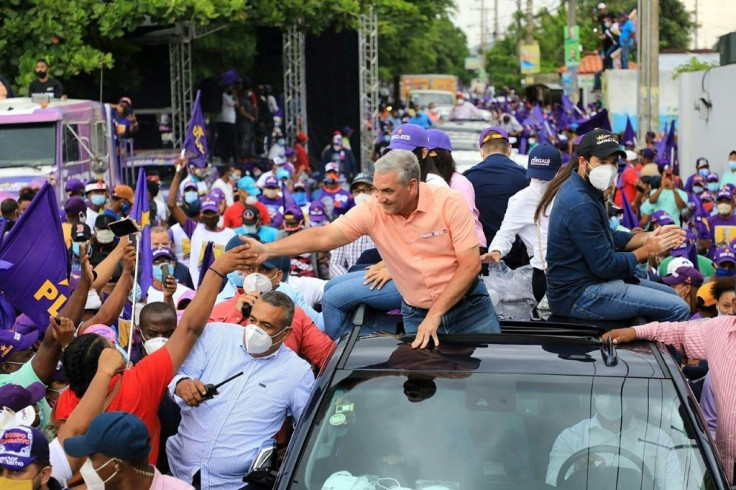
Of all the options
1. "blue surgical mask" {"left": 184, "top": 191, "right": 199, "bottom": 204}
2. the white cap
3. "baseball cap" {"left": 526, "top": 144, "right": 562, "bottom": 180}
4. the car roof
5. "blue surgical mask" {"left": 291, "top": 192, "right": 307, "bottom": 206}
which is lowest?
"blue surgical mask" {"left": 291, "top": 192, "right": 307, "bottom": 206}

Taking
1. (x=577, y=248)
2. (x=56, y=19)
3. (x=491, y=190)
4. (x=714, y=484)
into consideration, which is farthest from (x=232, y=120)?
(x=714, y=484)

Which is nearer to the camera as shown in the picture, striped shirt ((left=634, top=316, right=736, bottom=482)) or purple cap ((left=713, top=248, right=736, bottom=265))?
striped shirt ((left=634, top=316, right=736, bottom=482))

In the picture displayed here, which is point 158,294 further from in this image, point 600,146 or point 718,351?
point 718,351

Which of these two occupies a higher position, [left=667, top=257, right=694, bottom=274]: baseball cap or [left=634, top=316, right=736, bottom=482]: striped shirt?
[left=634, top=316, right=736, bottom=482]: striped shirt

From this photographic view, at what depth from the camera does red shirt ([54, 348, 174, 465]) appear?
5.95 m

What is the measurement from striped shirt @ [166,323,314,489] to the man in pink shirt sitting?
0.59m

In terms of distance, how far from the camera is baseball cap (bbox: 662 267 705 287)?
10.6 m

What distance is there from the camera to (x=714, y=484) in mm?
4750

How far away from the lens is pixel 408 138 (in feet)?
26.0

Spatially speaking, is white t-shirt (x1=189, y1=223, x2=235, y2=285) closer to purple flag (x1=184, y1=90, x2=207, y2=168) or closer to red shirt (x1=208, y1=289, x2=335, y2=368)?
purple flag (x1=184, y1=90, x2=207, y2=168)

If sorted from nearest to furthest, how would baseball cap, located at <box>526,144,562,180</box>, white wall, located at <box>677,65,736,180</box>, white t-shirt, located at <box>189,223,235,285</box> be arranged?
baseball cap, located at <box>526,144,562,180</box>
white t-shirt, located at <box>189,223,235,285</box>
white wall, located at <box>677,65,736,180</box>

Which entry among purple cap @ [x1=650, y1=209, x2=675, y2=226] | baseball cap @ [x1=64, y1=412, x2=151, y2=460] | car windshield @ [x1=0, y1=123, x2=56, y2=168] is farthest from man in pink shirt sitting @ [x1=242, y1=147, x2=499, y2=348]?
car windshield @ [x1=0, y1=123, x2=56, y2=168]

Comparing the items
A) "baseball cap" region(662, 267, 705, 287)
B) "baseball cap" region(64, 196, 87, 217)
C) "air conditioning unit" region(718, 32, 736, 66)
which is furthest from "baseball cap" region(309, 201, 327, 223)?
"air conditioning unit" region(718, 32, 736, 66)

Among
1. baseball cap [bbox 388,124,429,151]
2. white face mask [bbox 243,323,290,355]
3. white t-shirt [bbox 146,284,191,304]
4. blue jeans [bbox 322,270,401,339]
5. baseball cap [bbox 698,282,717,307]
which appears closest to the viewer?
white face mask [bbox 243,323,290,355]
